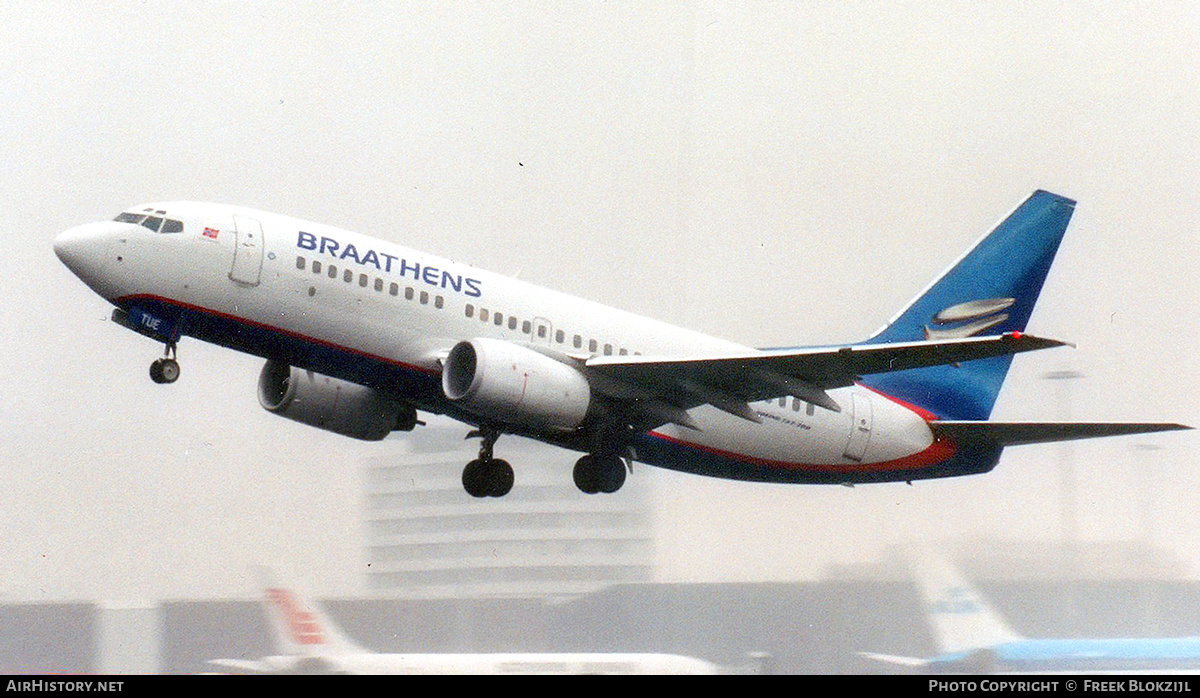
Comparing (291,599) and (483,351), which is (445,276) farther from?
(291,599)

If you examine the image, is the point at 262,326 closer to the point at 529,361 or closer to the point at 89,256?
the point at 89,256

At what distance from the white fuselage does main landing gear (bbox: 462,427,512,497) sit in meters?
1.53

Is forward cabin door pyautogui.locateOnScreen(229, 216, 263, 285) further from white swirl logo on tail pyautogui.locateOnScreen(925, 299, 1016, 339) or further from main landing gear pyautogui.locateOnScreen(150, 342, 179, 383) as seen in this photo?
white swirl logo on tail pyautogui.locateOnScreen(925, 299, 1016, 339)

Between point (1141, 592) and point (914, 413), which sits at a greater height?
Answer: point (914, 413)

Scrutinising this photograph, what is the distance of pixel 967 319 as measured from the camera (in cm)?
3045

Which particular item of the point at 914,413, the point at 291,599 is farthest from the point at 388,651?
the point at 914,413

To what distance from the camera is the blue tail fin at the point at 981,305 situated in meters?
30.0

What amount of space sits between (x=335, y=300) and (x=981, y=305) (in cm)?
1368

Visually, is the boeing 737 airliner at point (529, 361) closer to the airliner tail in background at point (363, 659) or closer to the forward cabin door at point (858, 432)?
the forward cabin door at point (858, 432)

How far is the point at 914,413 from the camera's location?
29.2 meters

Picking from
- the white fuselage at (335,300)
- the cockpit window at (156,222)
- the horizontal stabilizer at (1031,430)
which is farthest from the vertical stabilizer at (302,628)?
the horizontal stabilizer at (1031,430)

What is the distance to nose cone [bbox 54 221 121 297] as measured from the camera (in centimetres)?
2353

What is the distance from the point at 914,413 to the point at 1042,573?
158 inches

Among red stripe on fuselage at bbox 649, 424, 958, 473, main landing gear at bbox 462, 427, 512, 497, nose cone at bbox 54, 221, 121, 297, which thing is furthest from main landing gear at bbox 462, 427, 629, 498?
nose cone at bbox 54, 221, 121, 297
